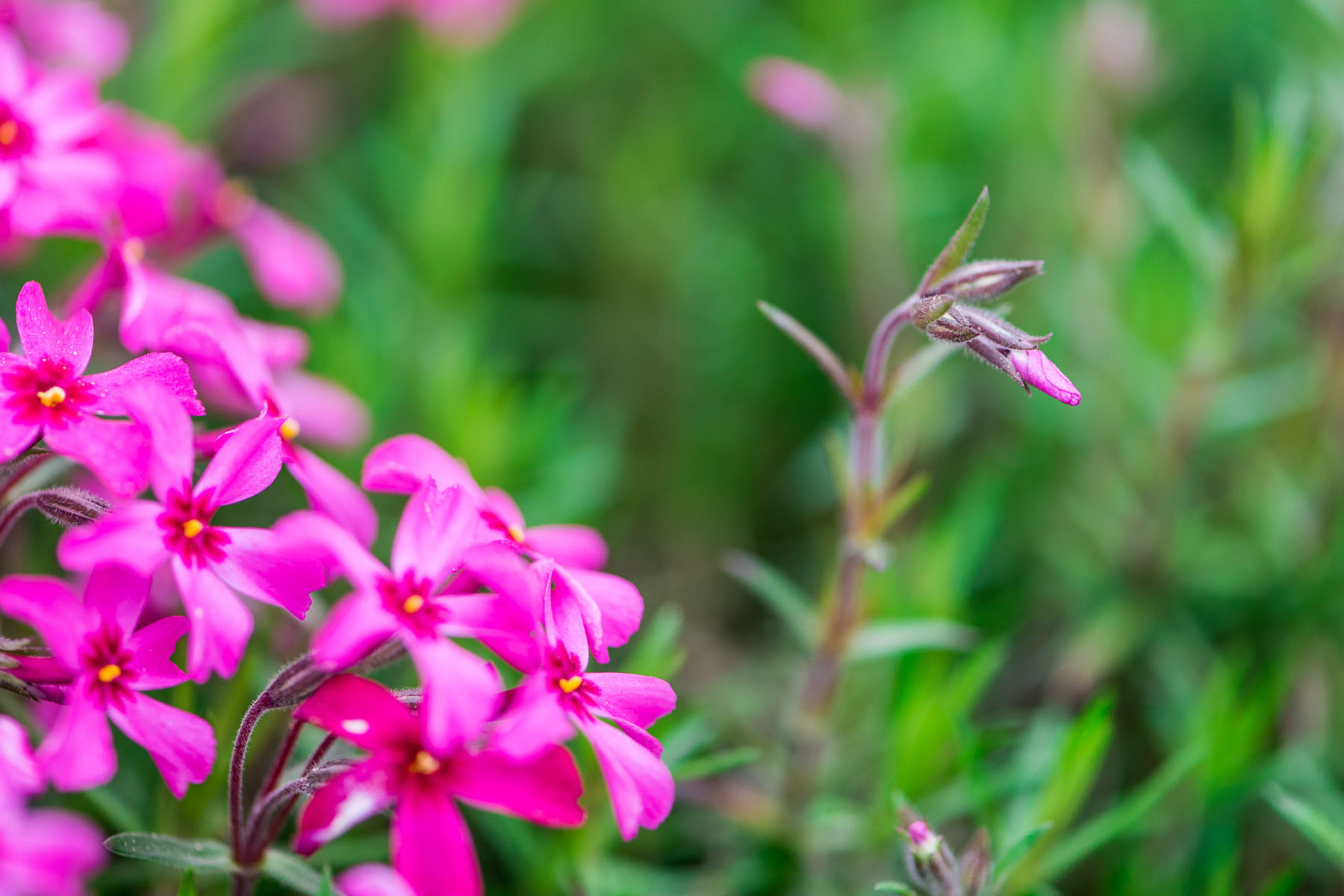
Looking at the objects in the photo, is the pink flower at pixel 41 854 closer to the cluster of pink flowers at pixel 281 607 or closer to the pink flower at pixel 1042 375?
the cluster of pink flowers at pixel 281 607

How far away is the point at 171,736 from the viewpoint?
43.9 inches

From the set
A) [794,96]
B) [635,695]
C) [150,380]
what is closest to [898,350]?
[794,96]

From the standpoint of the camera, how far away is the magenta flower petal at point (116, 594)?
1111 mm

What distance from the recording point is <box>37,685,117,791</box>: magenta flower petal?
1001 mm

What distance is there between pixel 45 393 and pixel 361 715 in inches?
19.9

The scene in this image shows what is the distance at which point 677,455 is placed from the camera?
296cm

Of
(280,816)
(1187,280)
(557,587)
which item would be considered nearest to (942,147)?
(1187,280)

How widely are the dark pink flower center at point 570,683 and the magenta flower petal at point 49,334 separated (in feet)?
2.06

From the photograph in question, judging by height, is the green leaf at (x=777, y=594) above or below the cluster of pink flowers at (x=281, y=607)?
above

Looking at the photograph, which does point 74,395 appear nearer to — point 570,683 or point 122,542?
point 122,542

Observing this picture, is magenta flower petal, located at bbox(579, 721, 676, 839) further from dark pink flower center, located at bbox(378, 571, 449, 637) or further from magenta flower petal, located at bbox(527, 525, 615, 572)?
magenta flower petal, located at bbox(527, 525, 615, 572)

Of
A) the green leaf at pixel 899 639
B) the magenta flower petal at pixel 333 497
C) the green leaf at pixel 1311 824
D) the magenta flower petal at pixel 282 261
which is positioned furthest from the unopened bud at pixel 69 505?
the green leaf at pixel 1311 824

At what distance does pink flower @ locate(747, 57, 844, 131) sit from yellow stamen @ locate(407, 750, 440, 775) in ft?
5.58

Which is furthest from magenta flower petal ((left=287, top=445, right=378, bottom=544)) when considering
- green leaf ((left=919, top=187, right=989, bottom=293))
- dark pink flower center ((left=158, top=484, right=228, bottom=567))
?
green leaf ((left=919, top=187, right=989, bottom=293))
